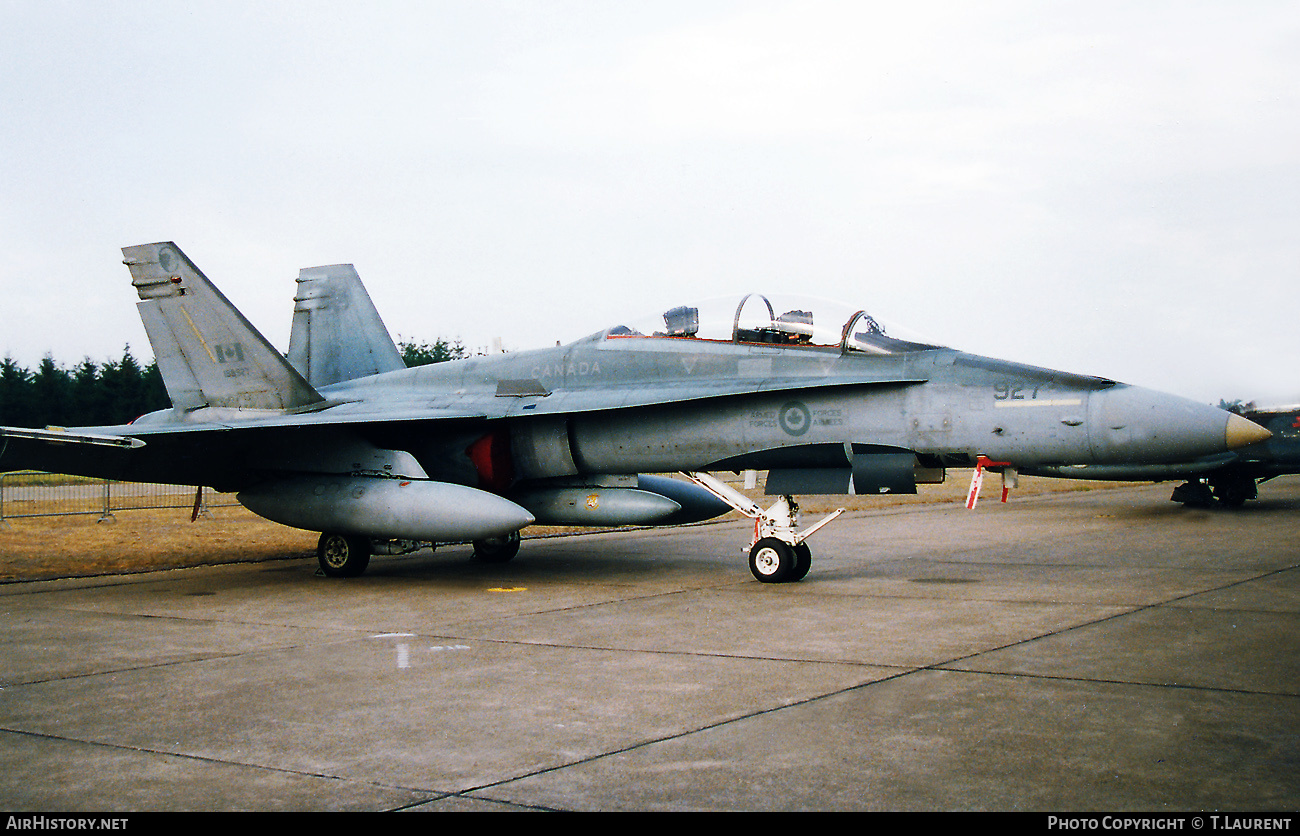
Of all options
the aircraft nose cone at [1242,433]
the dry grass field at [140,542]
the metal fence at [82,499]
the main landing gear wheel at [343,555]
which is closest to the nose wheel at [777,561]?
the aircraft nose cone at [1242,433]

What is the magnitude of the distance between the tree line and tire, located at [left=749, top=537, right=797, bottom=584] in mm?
37272

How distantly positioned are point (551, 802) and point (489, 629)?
3.99 metres

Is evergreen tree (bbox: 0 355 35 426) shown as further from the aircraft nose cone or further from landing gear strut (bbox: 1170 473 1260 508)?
the aircraft nose cone

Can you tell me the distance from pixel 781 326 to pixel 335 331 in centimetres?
748

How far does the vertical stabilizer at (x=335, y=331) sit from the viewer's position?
14320 mm

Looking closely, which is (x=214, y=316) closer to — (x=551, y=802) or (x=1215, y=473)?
(x=551, y=802)

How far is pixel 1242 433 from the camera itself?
7.50 m

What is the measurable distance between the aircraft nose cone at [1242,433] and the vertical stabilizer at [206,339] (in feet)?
30.3

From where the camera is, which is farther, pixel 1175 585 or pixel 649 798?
pixel 1175 585

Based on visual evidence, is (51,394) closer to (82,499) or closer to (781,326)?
(82,499)

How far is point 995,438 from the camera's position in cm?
836

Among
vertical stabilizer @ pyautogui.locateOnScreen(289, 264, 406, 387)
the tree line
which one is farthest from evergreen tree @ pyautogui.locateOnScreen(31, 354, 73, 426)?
vertical stabilizer @ pyautogui.locateOnScreen(289, 264, 406, 387)

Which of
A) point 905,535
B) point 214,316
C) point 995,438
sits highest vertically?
point 214,316
